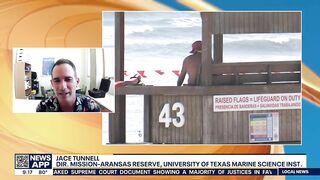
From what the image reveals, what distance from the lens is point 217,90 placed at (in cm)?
337

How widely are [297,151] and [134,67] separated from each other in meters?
1.25

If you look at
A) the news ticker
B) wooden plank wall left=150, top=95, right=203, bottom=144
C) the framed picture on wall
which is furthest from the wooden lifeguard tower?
the framed picture on wall

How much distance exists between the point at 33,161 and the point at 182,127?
105cm

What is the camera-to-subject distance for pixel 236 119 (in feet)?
11.1

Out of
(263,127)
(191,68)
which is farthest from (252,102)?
(191,68)

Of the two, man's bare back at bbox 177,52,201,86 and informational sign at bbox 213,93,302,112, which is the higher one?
man's bare back at bbox 177,52,201,86

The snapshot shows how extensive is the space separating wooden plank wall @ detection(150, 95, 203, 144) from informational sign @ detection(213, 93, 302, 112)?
14cm

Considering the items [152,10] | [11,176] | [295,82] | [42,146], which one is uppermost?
[152,10]

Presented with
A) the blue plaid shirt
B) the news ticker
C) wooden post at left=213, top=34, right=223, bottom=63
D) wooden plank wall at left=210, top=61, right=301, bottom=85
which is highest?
wooden post at left=213, top=34, right=223, bottom=63

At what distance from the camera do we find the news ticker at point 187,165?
134 inches

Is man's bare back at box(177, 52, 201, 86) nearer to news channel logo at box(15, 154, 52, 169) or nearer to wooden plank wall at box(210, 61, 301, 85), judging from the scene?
wooden plank wall at box(210, 61, 301, 85)

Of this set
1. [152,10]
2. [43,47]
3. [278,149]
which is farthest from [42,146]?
[278,149]

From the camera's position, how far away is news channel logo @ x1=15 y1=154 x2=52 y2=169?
3.44 meters

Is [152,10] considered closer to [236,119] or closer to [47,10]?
[47,10]
